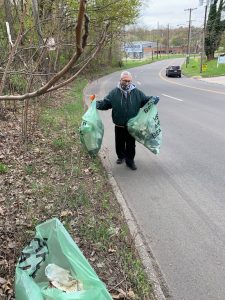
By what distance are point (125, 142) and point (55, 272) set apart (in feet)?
15.1

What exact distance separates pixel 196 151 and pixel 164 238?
3868mm

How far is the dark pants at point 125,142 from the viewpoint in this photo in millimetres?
6898

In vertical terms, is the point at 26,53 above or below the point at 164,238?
above

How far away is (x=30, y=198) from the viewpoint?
5.00m

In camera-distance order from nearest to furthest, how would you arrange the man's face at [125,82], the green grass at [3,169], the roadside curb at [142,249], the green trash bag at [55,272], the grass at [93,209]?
the green trash bag at [55,272] < the roadside curb at [142,249] < the grass at [93,209] < the green grass at [3,169] < the man's face at [125,82]

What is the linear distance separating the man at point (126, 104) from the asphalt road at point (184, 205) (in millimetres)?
462

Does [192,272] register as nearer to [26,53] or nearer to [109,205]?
[109,205]

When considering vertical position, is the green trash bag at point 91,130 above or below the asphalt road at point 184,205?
above

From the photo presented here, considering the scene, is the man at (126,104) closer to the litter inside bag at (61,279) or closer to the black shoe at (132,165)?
the black shoe at (132,165)

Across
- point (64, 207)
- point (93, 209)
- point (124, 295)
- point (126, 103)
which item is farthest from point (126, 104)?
point (124, 295)

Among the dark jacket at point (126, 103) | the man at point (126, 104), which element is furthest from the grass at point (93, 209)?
the dark jacket at point (126, 103)

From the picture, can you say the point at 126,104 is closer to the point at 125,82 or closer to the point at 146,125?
the point at 125,82

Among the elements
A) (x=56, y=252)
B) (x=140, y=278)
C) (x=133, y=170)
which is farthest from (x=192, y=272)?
(x=133, y=170)

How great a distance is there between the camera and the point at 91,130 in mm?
6727
